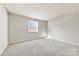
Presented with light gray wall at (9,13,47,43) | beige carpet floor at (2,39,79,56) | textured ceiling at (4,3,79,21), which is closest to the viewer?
beige carpet floor at (2,39,79,56)

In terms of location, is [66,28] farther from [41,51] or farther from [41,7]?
[41,51]

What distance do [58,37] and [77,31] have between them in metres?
2.14

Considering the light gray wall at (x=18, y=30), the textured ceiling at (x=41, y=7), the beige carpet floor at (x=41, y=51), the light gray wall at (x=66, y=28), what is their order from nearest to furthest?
the beige carpet floor at (x=41, y=51)
the textured ceiling at (x=41, y=7)
the light gray wall at (x=66, y=28)
the light gray wall at (x=18, y=30)

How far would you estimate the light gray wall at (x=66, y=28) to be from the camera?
5.09 metres

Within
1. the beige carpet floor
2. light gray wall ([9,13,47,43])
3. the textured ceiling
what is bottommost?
the beige carpet floor

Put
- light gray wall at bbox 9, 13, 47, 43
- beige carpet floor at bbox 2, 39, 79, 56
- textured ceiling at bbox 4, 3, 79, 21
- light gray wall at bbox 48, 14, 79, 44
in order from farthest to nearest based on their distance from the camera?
light gray wall at bbox 9, 13, 47, 43 < light gray wall at bbox 48, 14, 79, 44 < textured ceiling at bbox 4, 3, 79, 21 < beige carpet floor at bbox 2, 39, 79, 56

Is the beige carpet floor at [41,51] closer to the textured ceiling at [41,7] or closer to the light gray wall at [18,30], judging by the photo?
the light gray wall at [18,30]

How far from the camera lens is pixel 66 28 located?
5.88 metres

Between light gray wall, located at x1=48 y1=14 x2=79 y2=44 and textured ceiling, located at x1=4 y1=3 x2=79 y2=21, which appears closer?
textured ceiling, located at x1=4 y1=3 x2=79 y2=21

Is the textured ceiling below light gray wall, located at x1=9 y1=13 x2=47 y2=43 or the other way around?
the other way around

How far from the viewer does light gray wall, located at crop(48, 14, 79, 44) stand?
200 inches

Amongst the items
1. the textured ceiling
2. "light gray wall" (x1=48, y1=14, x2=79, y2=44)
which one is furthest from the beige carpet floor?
the textured ceiling

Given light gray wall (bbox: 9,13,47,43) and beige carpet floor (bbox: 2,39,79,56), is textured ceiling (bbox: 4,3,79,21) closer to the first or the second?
light gray wall (bbox: 9,13,47,43)

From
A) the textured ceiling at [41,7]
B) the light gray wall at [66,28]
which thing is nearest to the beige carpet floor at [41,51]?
the light gray wall at [66,28]
